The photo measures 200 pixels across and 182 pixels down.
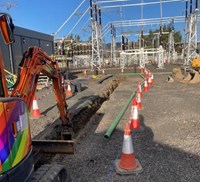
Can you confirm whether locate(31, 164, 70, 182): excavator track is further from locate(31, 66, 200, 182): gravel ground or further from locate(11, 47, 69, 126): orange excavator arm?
locate(11, 47, 69, 126): orange excavator arm

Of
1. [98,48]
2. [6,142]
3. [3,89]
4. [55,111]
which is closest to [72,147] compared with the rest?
[3,89]

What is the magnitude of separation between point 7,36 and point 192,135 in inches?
189

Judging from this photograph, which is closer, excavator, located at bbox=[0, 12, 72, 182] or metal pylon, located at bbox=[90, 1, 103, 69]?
excavator, located at bbox=[0, 12, 72, 182]

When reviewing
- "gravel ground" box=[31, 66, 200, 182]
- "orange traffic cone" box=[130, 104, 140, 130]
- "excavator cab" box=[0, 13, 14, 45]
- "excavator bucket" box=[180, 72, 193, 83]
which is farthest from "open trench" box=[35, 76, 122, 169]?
"excavator bucket" box=[180, 72, 193, 83]

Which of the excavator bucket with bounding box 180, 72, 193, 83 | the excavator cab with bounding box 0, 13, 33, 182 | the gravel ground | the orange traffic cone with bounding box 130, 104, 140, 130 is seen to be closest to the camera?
the excavator cab with bounding box 0, 13, 33, 182

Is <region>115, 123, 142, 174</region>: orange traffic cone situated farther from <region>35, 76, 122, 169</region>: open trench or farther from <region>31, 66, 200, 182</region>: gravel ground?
<region>35, 76, 122, 169</region>: open trench

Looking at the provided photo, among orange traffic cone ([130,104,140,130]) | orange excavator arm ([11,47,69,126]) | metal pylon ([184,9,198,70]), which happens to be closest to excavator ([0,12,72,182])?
orange excavator arm ([11,47,69,126])

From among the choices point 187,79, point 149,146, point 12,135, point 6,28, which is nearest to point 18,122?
point 12,135

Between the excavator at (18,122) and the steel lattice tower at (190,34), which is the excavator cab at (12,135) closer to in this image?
the excavator at (18,122)

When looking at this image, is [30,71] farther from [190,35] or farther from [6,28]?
[190,35]

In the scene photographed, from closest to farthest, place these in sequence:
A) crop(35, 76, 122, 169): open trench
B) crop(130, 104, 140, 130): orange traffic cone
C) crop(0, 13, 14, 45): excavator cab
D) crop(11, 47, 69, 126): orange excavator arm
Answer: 1. crop(0, 13, 14, 45): excavator cab
2. crop(11, 47, 69, 126): orange excavator arm
3. crop(35, 76, 122, 169): open trench
4. crop(130, 104, 140, 130): orange traffic cone

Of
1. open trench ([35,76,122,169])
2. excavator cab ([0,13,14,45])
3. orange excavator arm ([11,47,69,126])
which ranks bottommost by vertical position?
open trench ([35,76,122,169])

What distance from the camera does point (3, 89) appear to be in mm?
3373

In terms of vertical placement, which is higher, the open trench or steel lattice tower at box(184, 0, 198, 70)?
steel lattice tower at box(184, 0, 198, 70)
